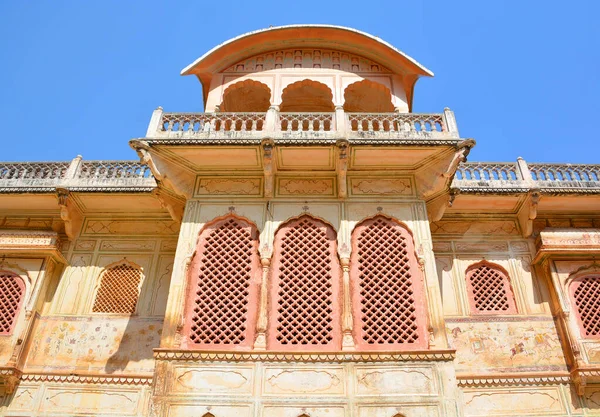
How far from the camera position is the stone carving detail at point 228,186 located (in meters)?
10.2

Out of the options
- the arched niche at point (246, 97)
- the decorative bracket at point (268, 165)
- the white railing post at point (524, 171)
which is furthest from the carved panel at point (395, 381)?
the arched niche at point (246, 97)

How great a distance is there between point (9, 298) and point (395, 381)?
828cm

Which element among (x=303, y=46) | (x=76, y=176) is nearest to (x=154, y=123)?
(x=76, y=176)

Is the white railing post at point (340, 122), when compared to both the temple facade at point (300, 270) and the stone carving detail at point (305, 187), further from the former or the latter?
the stone carving detail at point (305, 187)

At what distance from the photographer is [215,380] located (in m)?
7.85

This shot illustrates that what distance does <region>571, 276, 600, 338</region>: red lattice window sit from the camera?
9.91 meters

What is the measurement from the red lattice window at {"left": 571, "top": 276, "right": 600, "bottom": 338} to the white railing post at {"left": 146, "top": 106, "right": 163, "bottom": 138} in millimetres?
9145

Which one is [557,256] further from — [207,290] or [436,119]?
[207,290]

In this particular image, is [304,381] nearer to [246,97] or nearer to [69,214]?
[69,214]

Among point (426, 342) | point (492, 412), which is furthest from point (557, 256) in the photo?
point (426, 342)

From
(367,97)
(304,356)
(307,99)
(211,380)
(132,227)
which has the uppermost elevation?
(307,99)

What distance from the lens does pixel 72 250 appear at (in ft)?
37.7

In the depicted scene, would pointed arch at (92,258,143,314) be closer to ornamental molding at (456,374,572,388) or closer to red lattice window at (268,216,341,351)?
red lattice window at (268,216,341,351)

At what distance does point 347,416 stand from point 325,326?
1527mm
